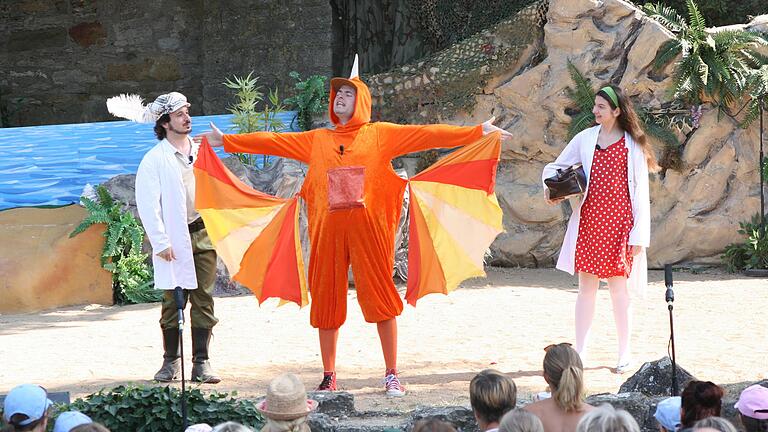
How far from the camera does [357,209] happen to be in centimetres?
601

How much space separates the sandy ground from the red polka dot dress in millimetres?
610

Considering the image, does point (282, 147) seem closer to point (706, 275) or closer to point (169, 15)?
point (706, 275)

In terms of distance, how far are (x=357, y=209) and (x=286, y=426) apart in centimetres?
241

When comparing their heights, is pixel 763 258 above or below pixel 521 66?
below

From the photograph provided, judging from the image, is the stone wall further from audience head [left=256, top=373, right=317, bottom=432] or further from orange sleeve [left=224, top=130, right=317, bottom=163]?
audience head [left=256, top=373, right=317, bottom=432]

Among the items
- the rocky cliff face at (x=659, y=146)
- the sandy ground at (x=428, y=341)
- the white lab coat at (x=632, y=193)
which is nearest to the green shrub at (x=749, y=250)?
the rocky cliff face at (x=659, y=146)

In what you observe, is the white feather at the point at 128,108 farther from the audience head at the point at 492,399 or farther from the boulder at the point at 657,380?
the audience head at the point at 492,399

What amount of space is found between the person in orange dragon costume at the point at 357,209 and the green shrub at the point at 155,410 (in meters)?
1.17

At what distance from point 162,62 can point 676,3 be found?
646cm

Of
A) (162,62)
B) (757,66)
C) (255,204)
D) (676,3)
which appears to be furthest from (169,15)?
(255,204)

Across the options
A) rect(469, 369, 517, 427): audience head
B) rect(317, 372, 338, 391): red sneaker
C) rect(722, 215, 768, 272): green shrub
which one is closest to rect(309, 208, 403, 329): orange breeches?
rect(317, 372, 338, 391): red sneaker

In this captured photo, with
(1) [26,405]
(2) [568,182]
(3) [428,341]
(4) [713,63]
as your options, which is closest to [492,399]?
(1) [26,405]

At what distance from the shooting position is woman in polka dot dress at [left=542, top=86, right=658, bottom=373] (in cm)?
650

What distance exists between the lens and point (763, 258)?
1010 centimetres
